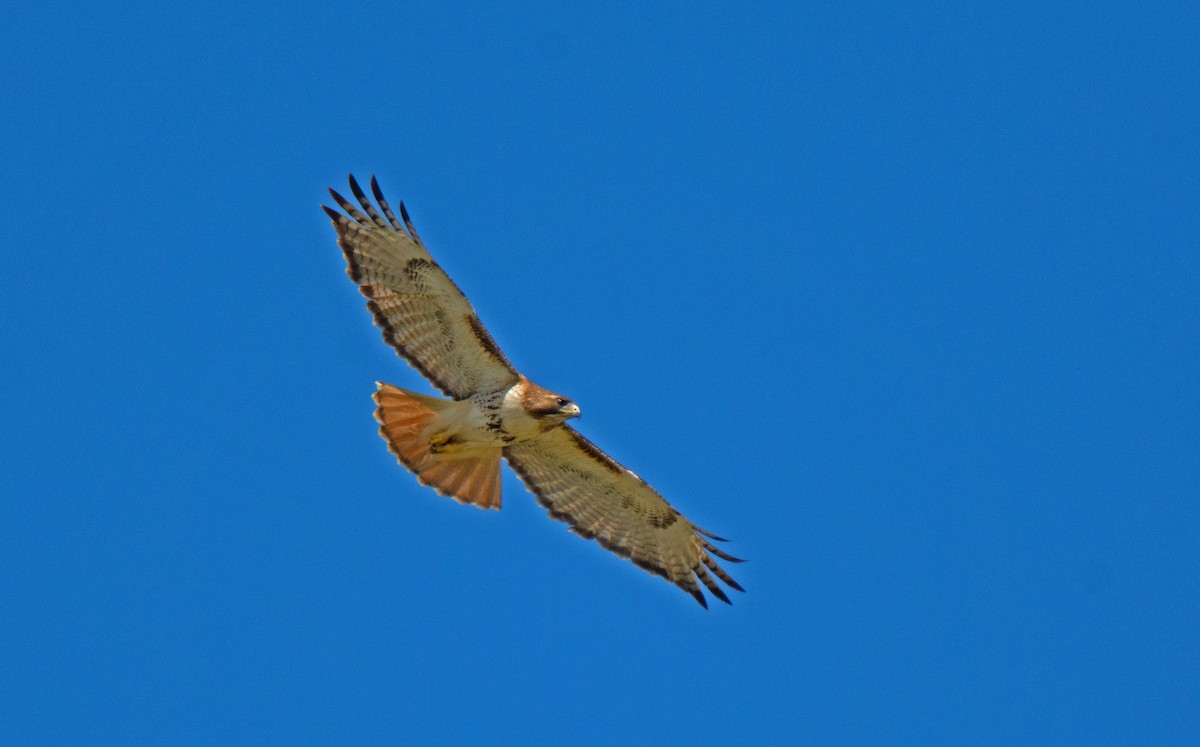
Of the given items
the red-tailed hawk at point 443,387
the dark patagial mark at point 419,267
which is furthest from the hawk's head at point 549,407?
the dark patagial mark at point 419,267

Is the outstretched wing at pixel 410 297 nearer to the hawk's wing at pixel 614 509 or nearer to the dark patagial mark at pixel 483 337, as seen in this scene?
the dark patagial mark at pixel 483 337

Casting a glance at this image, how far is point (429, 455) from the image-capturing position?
13766mm

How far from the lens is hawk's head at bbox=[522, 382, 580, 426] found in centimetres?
1345

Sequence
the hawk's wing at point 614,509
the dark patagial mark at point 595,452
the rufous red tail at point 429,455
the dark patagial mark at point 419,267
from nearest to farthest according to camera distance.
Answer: the dark patagial mark at point 419,267 → the rufous red tail at point 429,455 → the dark patagial mark at point 595,452 → the hawk's wing at point 614,509

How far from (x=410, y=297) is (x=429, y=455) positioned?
124cm

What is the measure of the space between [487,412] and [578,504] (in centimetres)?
147

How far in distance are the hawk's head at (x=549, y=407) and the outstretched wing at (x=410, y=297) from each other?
0.80ft

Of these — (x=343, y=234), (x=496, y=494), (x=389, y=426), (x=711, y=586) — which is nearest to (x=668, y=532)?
(x=711, y=586)

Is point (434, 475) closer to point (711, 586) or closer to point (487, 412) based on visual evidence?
point (487, 412)

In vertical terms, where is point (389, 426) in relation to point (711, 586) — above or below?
below

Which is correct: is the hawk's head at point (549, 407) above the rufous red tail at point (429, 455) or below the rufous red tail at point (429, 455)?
above

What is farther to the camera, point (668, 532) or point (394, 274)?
point (668, 532)

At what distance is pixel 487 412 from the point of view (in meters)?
13.6

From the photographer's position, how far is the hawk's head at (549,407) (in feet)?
44.1
